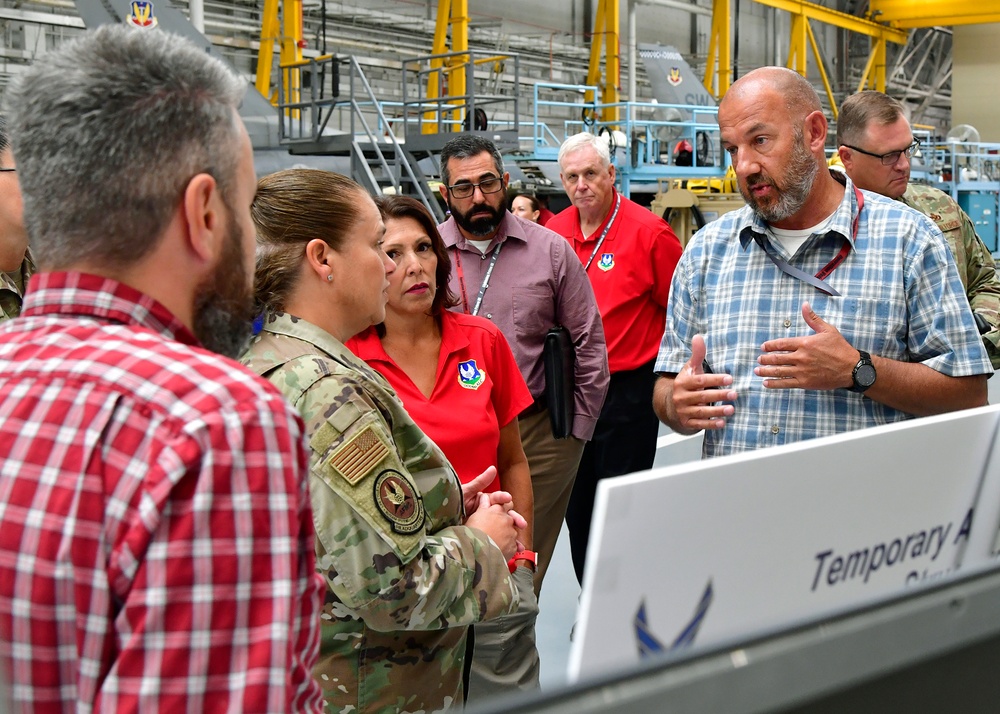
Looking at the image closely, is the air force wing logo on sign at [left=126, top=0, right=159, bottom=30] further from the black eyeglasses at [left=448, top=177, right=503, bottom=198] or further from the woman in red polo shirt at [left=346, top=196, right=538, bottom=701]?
the woman in red polo shirt at [left=346, top=196, right=538, bottom=701]

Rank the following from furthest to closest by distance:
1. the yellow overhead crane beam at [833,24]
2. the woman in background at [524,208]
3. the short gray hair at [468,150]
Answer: the yellow overhead crane beam at [833,24] → the woman in background at [524,208] → the short gray hair at [468,150]

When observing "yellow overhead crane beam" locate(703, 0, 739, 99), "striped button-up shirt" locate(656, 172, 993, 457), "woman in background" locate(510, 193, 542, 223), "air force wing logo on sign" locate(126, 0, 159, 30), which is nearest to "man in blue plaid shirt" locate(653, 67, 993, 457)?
"striped button-up shirt" locate(656, 172, 993, 457)

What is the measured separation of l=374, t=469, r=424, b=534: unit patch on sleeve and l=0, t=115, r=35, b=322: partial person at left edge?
1.41 meters

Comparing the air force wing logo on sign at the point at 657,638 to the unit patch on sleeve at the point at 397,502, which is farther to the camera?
the unit patch on sleeve at the point at 397,502

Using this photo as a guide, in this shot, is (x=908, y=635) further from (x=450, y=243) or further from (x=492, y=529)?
(x=450, y=243)

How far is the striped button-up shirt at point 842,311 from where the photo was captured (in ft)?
6.60

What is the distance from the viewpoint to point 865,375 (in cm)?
193

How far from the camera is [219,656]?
0.80 meters

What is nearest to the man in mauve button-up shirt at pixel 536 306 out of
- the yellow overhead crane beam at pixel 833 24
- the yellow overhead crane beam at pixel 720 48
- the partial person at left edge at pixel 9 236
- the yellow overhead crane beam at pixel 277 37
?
the partial person at left edge at pixel 9 236

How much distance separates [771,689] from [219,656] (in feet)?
1.42

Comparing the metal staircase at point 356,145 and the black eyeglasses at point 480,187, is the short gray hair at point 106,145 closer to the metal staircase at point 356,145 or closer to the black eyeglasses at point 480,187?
the black eyeglasses at point 480,187

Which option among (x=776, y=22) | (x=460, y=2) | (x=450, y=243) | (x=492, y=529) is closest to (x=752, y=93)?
(x=492, y=529)

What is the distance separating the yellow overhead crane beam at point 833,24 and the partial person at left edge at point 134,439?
72.4ft

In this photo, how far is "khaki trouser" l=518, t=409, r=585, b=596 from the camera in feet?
11.0
